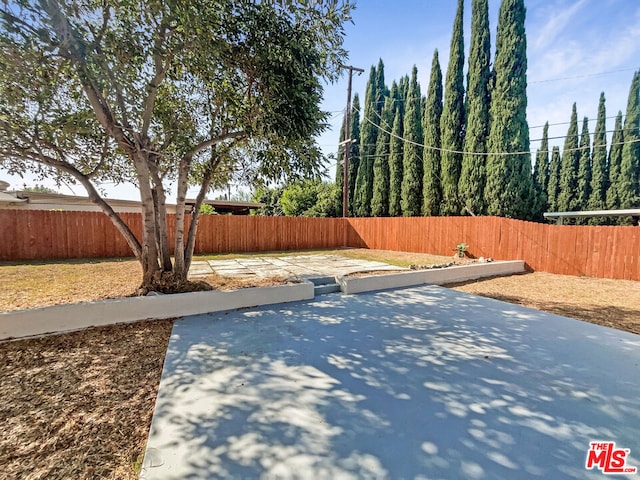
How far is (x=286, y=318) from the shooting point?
410 centimetres

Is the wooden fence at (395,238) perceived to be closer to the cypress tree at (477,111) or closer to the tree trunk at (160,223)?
the cypress tree at (477,111)

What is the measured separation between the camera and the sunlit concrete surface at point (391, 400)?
162 cm

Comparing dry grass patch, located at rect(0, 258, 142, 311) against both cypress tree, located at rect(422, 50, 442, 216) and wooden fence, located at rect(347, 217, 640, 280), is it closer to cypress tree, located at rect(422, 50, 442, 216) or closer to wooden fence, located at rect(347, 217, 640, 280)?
wooden fence, located at rect(347, 217, 640, 280)

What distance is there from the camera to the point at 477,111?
44.8ft

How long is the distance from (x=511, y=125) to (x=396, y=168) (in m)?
6.07

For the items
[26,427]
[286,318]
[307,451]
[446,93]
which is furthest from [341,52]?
[446,93]

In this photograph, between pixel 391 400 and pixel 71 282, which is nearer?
pixel 391 400

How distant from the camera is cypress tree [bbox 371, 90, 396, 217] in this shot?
58.7 feet

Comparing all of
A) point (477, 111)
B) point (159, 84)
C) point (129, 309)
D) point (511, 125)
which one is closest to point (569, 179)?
point (511, 125)

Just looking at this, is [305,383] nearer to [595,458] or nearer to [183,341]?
[183,341]

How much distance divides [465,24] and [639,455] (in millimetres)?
19098

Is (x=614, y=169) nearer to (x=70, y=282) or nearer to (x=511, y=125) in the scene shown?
(x=511, y=125)

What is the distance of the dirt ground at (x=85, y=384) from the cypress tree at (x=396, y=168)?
12306 mm

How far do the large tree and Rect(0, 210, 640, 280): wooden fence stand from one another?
4.02 metres
